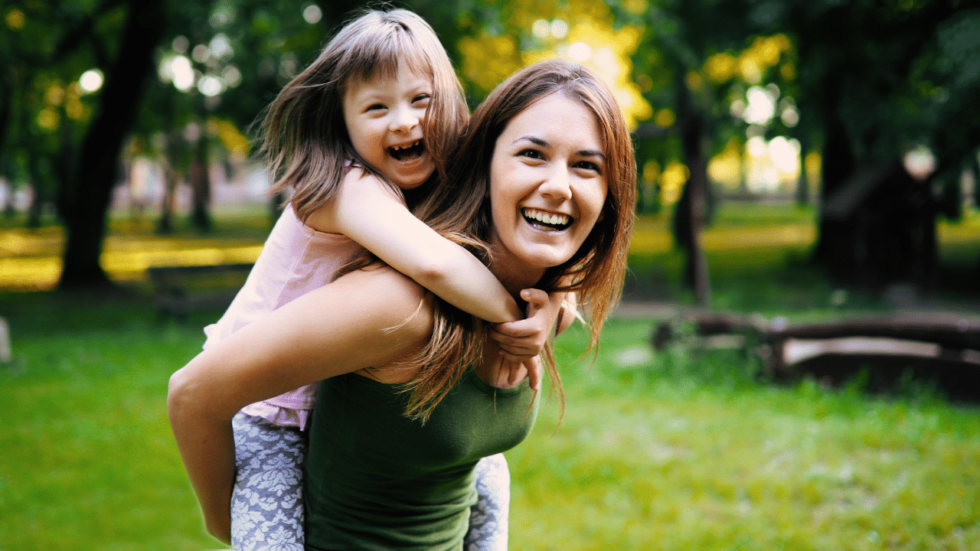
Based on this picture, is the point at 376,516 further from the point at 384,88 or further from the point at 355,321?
the point at 384,88

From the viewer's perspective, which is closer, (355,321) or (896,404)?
(355,321)

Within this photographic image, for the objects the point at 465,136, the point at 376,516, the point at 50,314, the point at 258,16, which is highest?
the point at 258,16

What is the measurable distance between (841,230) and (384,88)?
45.8 feet

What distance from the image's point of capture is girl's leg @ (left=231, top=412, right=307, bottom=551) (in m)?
1.81

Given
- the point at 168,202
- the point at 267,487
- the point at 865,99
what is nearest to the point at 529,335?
the point at 267,487

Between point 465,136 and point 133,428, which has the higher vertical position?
point 465,136

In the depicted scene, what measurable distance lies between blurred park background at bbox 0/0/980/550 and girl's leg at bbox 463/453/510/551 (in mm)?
454

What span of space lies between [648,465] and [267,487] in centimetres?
408

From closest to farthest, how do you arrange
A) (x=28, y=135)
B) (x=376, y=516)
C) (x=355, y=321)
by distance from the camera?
(x=355, y=321) < (x=376, y=516) < (x=28, y=135)

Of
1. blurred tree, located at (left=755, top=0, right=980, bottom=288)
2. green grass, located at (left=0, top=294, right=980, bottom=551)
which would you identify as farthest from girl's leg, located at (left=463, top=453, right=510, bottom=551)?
blurred tree, located at (left=755, top=0, right=980, bottom=288)

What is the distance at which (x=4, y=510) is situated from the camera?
16.8ft

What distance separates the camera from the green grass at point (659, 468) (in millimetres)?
4535

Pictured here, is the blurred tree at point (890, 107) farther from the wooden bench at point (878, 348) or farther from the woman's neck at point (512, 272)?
the woman's neck at point (512, 272)

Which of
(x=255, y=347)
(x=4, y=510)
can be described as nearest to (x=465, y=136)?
(x=255, y=347)
